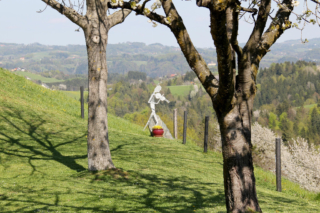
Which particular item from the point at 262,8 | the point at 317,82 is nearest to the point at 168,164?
the point at 262,8

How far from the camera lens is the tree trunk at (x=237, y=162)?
4.55 m

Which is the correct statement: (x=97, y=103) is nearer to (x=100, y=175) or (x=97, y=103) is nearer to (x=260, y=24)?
Answer: (x=100, y=175)

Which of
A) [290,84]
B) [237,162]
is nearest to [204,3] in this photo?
[237,162]

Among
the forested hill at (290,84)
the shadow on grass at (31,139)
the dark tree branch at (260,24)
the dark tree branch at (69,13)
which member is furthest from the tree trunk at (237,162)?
the forested hill at (290,84)

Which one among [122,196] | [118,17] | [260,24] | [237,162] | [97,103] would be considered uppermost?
[118,17]

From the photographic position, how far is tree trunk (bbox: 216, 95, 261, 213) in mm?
4547

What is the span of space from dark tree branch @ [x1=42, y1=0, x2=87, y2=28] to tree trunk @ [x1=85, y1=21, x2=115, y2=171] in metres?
0.27

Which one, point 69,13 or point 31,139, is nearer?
point 69,13

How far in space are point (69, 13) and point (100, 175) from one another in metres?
4.59

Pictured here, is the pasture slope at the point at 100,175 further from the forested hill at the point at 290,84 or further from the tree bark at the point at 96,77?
the forested hill at the point at 290,84

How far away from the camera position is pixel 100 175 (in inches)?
304

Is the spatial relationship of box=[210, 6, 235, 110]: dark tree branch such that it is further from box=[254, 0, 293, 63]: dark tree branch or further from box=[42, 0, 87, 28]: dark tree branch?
box=[42, 0, 87, 28]: dark tree branch

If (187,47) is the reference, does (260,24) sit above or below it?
above

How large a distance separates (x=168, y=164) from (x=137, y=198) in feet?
14.4
